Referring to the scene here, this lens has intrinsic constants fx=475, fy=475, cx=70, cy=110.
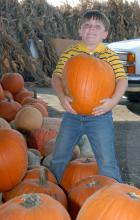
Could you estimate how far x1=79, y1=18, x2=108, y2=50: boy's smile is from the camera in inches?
158

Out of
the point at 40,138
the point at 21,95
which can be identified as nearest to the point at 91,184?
the point at 40,138

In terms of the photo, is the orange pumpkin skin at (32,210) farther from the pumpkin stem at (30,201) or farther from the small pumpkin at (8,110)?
the small pumpkin at (8,110)

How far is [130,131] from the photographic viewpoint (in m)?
8.52

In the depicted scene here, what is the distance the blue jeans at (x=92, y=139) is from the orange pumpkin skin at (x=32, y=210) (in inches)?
61.1

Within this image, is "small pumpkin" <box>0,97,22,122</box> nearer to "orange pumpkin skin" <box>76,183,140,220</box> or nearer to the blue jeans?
the blue jeans

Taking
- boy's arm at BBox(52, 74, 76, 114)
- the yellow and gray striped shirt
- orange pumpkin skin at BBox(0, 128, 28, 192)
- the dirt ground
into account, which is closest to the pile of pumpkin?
orange pumpkin skin at BBox(0, 128, 28, 192)

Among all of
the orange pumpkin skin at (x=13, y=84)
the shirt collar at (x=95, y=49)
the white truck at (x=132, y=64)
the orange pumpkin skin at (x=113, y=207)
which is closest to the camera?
the orange pumpkin skin at (x=113, y=207)

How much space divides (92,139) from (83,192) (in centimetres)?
93

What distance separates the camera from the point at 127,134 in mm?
8250

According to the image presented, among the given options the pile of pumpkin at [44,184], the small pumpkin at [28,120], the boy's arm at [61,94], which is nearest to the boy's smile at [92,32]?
the boy's arm at [61,94]

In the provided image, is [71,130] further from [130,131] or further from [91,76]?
[130,131]

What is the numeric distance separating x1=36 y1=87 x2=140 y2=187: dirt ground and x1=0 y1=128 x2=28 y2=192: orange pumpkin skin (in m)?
1.87

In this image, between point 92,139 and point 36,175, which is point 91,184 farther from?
point 92,139

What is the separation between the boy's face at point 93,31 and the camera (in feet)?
13.1
